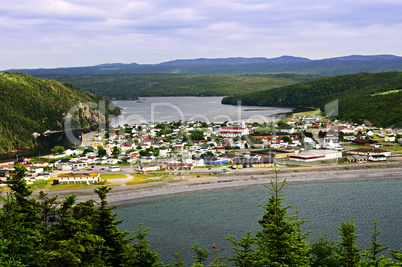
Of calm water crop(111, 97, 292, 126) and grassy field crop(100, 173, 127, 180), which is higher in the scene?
calm water crop(111, 97, 292, 126)

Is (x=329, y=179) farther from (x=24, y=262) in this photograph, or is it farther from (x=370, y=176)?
(x=24, y=262)

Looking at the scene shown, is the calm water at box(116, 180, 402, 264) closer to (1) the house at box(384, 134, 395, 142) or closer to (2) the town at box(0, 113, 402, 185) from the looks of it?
(2) the town at box(0, 113, 402, 185)

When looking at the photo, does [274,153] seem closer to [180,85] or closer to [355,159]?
[355,159]

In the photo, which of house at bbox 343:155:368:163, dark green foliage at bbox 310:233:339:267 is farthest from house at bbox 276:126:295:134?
dark green foliage at bbox 310:233:339:267

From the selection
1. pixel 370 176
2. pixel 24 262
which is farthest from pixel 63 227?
pixel 370 176

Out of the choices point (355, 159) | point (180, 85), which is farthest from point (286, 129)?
point (180, 85)

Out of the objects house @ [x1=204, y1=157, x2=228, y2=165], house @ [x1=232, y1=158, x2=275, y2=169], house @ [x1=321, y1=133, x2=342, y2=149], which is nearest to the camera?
house @ [x1=232, y1=158, x2=275, y2=169]
